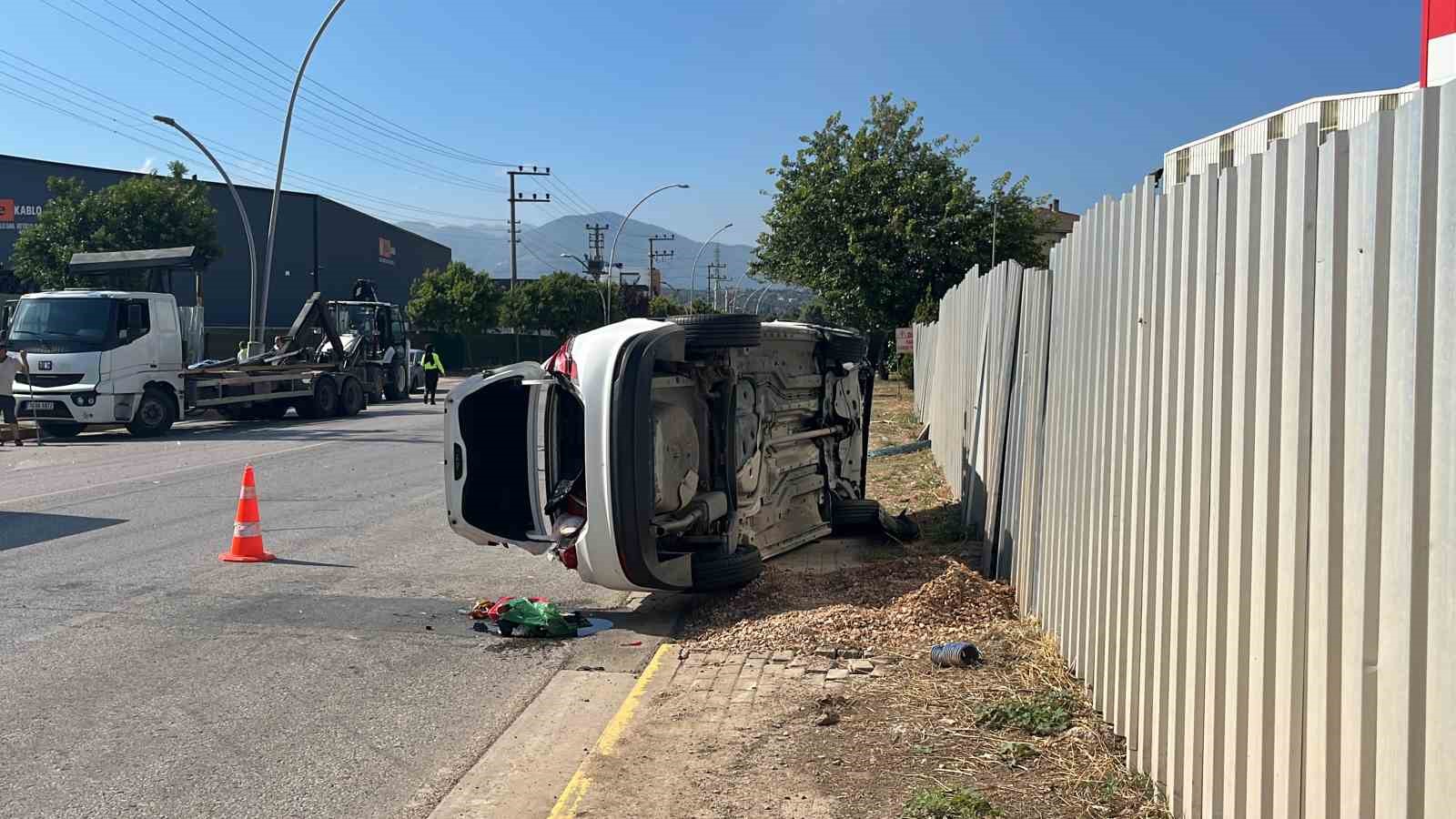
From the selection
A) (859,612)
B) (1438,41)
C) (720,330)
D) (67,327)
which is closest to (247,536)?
(720,330)

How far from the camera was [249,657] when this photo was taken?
6.75 meters

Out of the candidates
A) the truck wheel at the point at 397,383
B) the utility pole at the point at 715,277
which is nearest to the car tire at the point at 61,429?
the truck wheel at the point at 397,383

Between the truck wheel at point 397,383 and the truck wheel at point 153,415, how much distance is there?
11.4 metres

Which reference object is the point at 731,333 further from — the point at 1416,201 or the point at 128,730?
the point at 1416,201

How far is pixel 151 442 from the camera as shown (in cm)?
2123

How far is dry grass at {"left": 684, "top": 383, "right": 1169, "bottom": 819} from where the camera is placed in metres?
4.45

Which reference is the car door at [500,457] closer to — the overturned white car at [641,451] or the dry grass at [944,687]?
the overturned white car at [641,451]

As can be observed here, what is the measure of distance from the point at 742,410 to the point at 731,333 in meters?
0.77

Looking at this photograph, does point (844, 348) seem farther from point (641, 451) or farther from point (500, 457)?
point (641, 451)

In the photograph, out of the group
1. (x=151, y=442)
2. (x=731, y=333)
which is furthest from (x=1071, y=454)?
(x=151, y=442)

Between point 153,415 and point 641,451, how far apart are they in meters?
18.7

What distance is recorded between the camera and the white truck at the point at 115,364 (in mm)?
21391

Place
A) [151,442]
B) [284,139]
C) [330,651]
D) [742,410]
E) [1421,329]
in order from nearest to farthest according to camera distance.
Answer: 1. [1421,329]
2. [330,651]
3. [742,410]
4. [151,442]
5. [284,139]

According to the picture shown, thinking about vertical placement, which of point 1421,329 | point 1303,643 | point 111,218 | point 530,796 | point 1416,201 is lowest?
point 530,796
